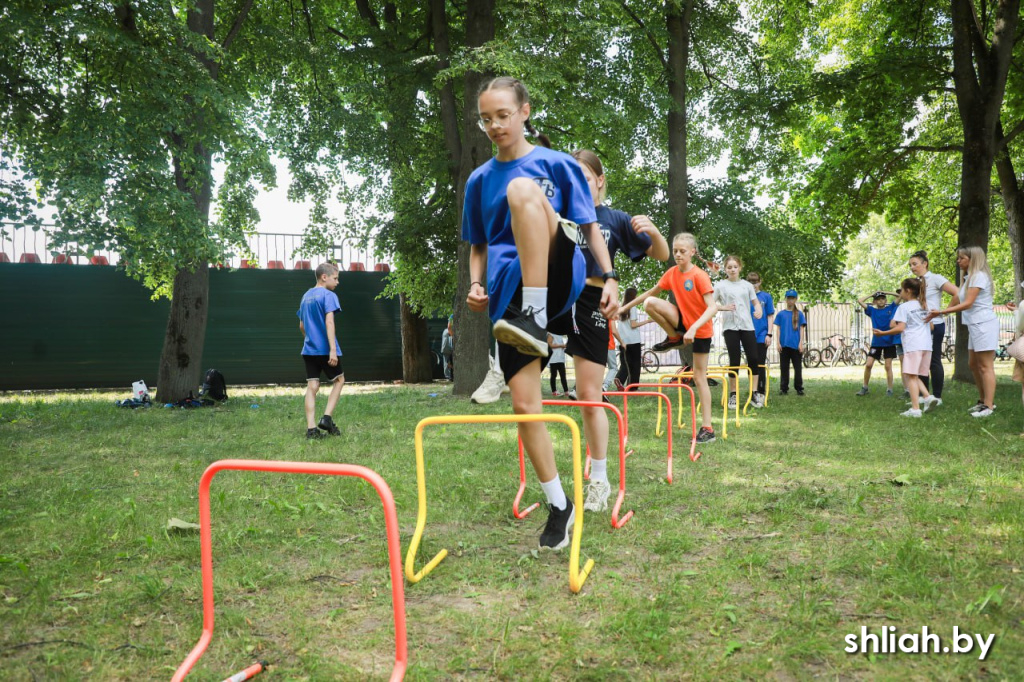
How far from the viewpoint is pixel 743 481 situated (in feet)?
16.1

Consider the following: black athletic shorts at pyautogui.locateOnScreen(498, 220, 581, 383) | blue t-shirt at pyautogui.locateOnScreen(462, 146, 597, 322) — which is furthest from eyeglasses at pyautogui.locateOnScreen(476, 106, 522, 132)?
black athletic shorts at pyautogui.locateOnScreen(498, 220, 581, 383)

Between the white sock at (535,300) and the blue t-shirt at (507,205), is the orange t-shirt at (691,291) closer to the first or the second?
the blue t-shirt at (507,205)

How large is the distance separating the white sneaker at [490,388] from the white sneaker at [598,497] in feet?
19.6

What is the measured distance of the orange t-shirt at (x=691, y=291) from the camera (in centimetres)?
642

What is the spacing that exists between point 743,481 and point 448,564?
8.63ft

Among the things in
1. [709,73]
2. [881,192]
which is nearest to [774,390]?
[881,192]

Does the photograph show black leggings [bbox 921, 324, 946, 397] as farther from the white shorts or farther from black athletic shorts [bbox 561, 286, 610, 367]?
black athletic shorts [bbox 561, 286, 610, 367]

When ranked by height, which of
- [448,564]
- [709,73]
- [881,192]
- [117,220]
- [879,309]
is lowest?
[448,564]

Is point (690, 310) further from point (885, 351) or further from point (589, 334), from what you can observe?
point (885, 351)

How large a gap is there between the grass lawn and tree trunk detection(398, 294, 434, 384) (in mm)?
11608

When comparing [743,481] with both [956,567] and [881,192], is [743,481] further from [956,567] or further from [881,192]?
[881,192]

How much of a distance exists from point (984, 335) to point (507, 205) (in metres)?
6.75

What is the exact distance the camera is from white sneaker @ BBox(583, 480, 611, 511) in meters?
4.02

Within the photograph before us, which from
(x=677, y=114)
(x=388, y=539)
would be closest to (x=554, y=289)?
(x=388, y=539)
